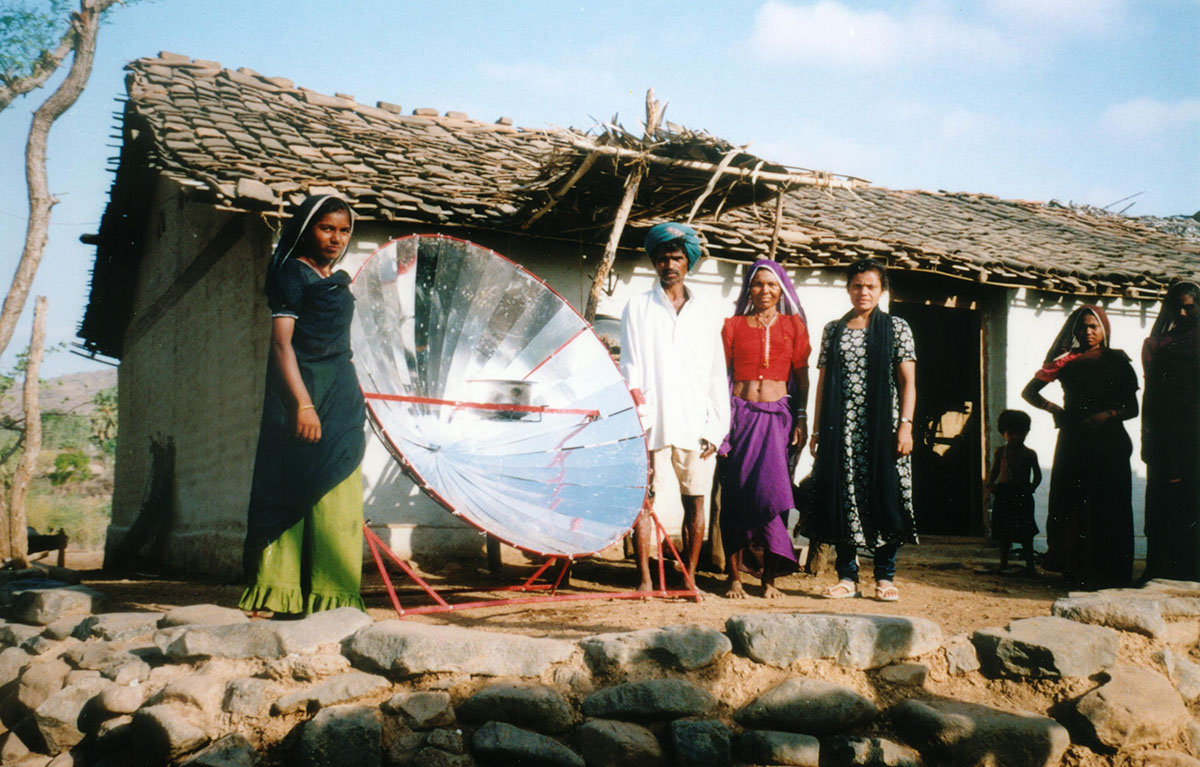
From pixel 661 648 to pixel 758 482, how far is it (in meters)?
1.39

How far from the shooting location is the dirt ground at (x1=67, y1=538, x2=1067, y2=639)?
3.58 meters

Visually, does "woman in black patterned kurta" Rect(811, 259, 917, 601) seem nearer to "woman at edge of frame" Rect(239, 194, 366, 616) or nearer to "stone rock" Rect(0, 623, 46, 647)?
"woman at edge of frame" Rect(239, 194, 366, 616)

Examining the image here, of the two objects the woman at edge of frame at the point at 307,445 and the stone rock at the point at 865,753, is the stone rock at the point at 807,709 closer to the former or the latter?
the stone rock at the point at 865,753

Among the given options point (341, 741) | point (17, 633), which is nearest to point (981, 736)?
point (341, 741)

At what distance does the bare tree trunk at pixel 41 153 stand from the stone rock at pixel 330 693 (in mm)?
7653

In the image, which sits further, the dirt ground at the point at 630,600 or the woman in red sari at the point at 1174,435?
the woman in red sari at the point at 1174,435

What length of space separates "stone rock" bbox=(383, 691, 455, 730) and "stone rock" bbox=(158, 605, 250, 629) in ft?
3.22

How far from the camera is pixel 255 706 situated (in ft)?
9.05

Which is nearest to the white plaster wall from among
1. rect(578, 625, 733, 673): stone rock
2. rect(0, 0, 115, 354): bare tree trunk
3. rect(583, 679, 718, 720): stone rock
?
rect(578, 625, 733, 673): stone rock

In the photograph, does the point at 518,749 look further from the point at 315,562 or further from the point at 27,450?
the point at 27,450

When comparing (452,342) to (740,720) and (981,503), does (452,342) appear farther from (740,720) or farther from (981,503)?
(981,503)

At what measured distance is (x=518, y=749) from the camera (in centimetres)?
255

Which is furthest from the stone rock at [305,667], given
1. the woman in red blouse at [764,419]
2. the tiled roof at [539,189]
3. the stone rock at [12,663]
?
the tiled roof at [539,189]

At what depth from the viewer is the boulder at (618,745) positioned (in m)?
2.58
